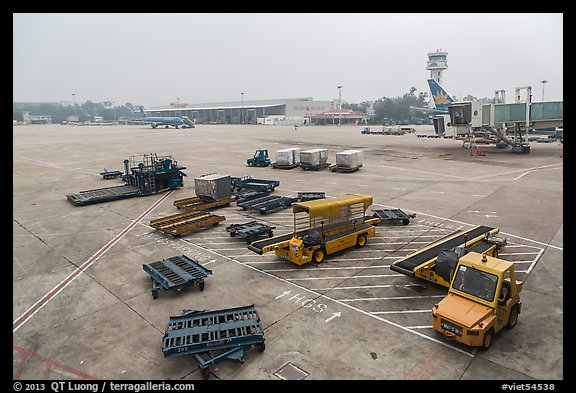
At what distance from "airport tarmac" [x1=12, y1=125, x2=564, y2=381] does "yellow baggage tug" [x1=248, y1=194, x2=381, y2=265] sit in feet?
1.78

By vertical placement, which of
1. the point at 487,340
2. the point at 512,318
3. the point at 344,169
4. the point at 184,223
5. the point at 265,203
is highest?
the point at 344,169

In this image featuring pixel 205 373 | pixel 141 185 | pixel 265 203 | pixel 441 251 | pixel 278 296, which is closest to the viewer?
pixel 205 373

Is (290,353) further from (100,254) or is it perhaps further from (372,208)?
(372,208)

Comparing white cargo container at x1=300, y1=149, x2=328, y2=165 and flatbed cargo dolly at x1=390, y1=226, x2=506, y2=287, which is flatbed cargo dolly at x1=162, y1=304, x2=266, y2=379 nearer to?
flatbed cargo dolly at x1=390, y1=226, x2=506, y2=287

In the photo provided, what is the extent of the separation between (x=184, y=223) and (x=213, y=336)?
443 inches

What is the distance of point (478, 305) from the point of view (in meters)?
10.0

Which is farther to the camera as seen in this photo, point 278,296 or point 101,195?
point 101,195

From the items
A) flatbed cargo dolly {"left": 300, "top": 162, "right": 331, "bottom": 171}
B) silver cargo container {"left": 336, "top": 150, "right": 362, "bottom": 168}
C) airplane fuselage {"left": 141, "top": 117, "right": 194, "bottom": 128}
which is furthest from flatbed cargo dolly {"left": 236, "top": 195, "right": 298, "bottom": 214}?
airplane fuselage {"left": 141, "top": 117, "right": 194, "bottom": 128}

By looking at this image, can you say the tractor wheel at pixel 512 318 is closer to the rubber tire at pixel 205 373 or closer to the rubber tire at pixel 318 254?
the rubber tire at pixel 318 254

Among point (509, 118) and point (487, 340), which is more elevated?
point (509, 118)

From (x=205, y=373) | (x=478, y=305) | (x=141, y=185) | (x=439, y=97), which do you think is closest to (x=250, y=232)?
(x=205, y=373)

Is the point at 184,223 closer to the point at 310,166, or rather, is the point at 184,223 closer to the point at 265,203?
the point at 265,203

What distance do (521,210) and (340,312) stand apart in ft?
57.2

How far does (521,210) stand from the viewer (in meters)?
23.0
